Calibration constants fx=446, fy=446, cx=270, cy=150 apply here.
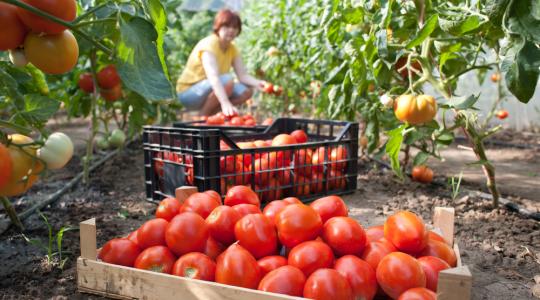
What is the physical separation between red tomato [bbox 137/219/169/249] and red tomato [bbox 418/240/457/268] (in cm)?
82

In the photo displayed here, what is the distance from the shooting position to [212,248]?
145 cm

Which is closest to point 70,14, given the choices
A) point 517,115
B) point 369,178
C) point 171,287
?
point 171,287

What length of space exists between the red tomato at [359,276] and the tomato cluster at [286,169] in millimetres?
1054

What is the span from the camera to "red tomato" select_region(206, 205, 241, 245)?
144 cm

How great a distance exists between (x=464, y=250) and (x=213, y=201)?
1.06 meters

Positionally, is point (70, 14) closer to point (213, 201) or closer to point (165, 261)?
point (165, 261)

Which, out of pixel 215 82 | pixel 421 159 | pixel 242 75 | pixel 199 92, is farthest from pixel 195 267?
pixel 242 75

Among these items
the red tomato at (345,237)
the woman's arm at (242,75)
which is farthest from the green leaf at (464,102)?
the woman's arm at (242,75)

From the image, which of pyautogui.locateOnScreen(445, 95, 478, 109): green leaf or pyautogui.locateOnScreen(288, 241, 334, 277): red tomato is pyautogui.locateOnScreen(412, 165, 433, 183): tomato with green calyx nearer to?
pyautogui.locateOnScreen(445, 95, 478, 109): green leaf

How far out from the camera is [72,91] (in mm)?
3447

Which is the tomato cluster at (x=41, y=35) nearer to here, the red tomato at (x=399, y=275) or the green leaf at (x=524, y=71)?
the red tomato at (x=399, y=275)

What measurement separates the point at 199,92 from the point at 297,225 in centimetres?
325

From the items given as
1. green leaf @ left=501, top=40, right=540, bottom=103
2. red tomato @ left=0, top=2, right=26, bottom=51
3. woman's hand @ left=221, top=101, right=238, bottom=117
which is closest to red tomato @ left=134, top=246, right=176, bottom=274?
red tomato @ left=0, top=2, right=26, bottom=51

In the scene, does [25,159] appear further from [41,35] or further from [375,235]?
[375,235]
